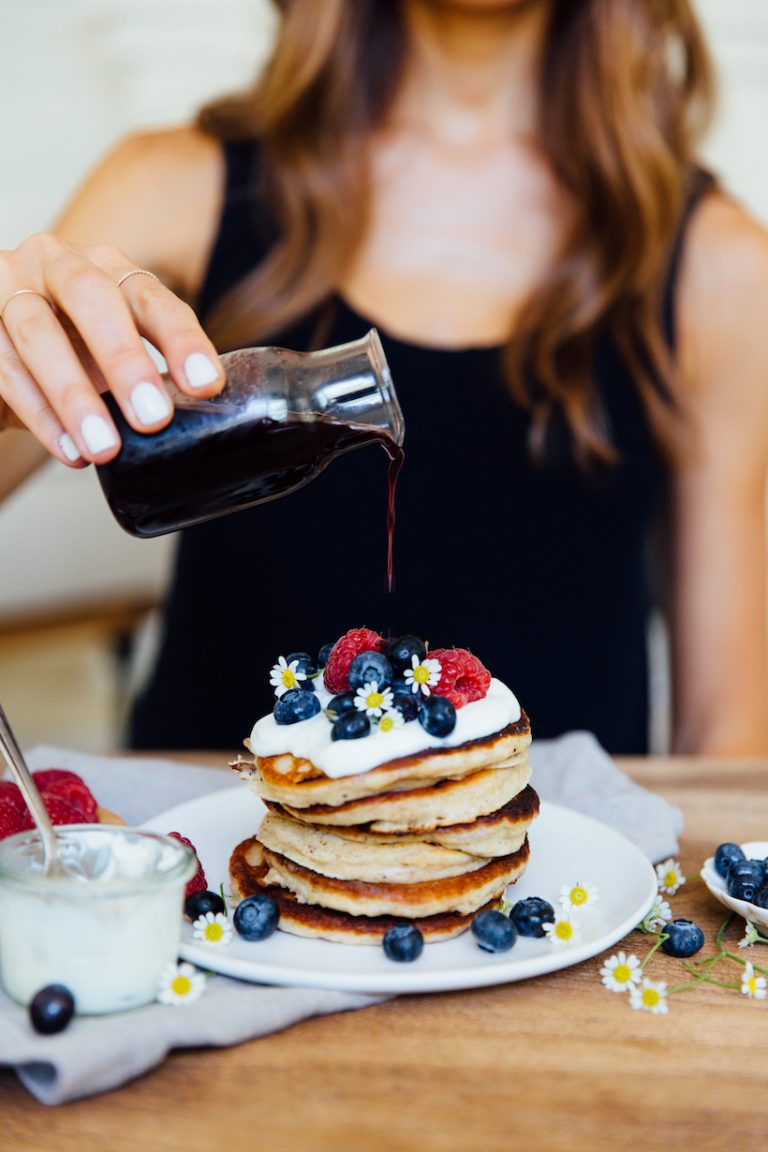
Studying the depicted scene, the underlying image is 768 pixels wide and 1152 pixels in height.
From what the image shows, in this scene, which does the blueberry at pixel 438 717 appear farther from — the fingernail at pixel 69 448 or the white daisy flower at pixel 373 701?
the fingernail at pixel 69 448

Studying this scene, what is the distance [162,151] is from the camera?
2592 mm

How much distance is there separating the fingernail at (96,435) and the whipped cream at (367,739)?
0.34 m

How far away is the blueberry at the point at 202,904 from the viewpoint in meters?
1.14

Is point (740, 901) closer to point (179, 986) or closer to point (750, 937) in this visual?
point (750, 937)

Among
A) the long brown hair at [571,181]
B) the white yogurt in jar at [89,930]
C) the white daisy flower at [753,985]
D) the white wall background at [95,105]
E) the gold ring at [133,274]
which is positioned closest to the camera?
the white yogurt in jar at [89,930]

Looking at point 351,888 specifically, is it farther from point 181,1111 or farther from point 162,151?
point 162,151

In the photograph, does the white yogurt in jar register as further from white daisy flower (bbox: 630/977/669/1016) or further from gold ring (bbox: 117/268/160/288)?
gold ring (bbox: 117/268/160/288)

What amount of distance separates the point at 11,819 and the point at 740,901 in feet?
2.50

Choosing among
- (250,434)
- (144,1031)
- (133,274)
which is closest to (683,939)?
(144,1031)

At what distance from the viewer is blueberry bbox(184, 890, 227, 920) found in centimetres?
114

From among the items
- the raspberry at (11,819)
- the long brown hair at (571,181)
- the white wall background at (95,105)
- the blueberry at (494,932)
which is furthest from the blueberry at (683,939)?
the white wall background at (95,105)

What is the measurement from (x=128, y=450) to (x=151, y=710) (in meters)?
1.76

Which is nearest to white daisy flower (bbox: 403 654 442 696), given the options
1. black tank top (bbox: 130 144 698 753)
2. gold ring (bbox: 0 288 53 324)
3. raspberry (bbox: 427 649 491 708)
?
raspberry (bbox: 427 649 491 708)

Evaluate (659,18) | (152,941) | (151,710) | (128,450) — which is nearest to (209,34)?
(659,18)
